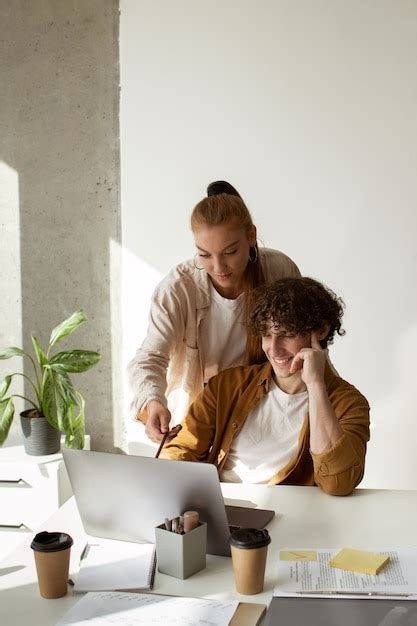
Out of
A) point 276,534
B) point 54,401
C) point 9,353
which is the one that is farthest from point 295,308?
point 9,353

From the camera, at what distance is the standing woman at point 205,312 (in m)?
2.33

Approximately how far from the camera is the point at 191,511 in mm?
1585

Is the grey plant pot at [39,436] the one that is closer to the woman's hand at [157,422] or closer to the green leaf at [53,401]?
the green leaf at [53,401]

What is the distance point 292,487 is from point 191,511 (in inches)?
22.0

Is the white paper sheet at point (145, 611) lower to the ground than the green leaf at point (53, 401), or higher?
lower

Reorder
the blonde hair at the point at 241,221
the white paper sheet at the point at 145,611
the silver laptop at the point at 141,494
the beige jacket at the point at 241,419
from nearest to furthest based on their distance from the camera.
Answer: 1. the white paper sheet at the point at 145,611
2. the silver laptop at the point at 141,494
3. the beige jacket at the point at 241,419
4. the blonde hair at the point at 241,221

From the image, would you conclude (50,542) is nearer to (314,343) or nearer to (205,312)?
(314,343)

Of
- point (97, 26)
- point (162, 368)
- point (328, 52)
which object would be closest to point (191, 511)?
point (162, 368)

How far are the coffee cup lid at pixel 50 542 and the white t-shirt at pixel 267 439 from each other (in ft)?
2.80

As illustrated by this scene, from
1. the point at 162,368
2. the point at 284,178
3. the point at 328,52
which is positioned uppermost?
the point at 328,52

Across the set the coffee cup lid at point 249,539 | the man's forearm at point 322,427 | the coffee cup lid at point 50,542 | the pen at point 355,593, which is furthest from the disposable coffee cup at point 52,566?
the man's forearm at point 322,427

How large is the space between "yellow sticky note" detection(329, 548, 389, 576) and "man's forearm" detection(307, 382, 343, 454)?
461 millimetres

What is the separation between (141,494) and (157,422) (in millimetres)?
549

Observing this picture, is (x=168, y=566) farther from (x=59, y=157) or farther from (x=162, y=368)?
(x=59, y=157)
